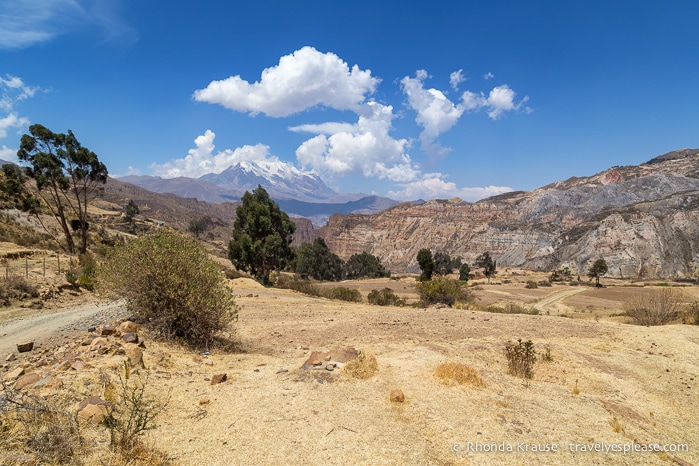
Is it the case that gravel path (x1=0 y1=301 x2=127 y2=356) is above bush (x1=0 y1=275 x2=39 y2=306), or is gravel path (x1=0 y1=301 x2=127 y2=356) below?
below

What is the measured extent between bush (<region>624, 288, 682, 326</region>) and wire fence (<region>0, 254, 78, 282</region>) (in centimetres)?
3337

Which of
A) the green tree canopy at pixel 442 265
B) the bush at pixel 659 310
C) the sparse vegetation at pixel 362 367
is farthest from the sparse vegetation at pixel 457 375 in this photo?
the green tree canopy at pixel 442 265

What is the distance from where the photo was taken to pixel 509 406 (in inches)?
273

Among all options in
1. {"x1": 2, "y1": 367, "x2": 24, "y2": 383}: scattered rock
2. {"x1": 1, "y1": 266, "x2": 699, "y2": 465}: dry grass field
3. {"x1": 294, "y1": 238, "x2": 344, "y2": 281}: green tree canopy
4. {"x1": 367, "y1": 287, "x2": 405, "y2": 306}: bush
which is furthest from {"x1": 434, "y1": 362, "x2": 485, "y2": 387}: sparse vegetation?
{"x1": 294, "y1": 238, "x2": 344, "y2": 281}: green tree canopy

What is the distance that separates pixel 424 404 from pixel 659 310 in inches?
784

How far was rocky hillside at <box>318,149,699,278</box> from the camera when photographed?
10369 centimetres

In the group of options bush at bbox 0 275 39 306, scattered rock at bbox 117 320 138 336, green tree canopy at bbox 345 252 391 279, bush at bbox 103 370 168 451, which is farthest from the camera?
green tree canopy at bbox 345 252 391 279

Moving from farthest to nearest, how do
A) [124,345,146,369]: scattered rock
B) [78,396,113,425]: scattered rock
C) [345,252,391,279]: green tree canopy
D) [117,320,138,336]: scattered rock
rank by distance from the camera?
[345,252,391,279]: green tree canopy → [117,320,138,336]: scattered rock → [124,345,146,369]: scattered rock → [78,396,113,425]: scattered rock

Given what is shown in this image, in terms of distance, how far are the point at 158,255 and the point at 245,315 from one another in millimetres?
7999

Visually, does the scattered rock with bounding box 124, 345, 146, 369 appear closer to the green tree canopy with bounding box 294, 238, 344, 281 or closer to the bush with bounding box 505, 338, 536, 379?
the bush with bounding box 505, 338, 536, 379

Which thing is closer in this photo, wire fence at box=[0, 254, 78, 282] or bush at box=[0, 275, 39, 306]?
bush at box=[0, 275, 39, 306]

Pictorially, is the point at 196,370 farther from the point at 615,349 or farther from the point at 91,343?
the point at 615,349

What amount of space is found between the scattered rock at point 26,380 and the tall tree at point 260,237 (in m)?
31.1

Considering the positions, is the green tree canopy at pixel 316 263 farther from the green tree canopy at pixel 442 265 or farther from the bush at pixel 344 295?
the bush at pixel 344 295
